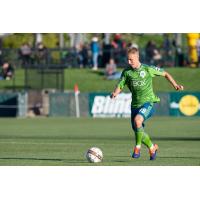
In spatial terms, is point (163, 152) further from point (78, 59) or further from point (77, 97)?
point (78, 59)

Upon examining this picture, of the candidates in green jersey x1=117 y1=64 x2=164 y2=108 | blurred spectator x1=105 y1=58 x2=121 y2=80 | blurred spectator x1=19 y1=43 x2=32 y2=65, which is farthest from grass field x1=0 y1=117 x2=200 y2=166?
blurred spectator x1=19 y1=43 x2=32 y2=65

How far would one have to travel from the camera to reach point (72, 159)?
1953 centimetres

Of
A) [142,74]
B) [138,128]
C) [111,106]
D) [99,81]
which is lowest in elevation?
[111,106]

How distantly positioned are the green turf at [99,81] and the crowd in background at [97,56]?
1.58 ft

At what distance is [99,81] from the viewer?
4816 cm

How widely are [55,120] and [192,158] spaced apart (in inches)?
800

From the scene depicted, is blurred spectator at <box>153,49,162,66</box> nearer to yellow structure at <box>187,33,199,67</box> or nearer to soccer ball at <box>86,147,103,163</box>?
yellow structure at <box>187,33,199,67</box>

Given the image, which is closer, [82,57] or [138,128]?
[138,128]

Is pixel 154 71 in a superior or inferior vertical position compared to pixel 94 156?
superior

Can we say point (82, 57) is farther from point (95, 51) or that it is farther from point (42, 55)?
point (42, 55)

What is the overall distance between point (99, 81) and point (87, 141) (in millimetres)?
22094

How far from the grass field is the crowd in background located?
780 centimetres

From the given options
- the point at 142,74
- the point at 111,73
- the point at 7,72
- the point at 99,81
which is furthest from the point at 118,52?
the point at 142,74
